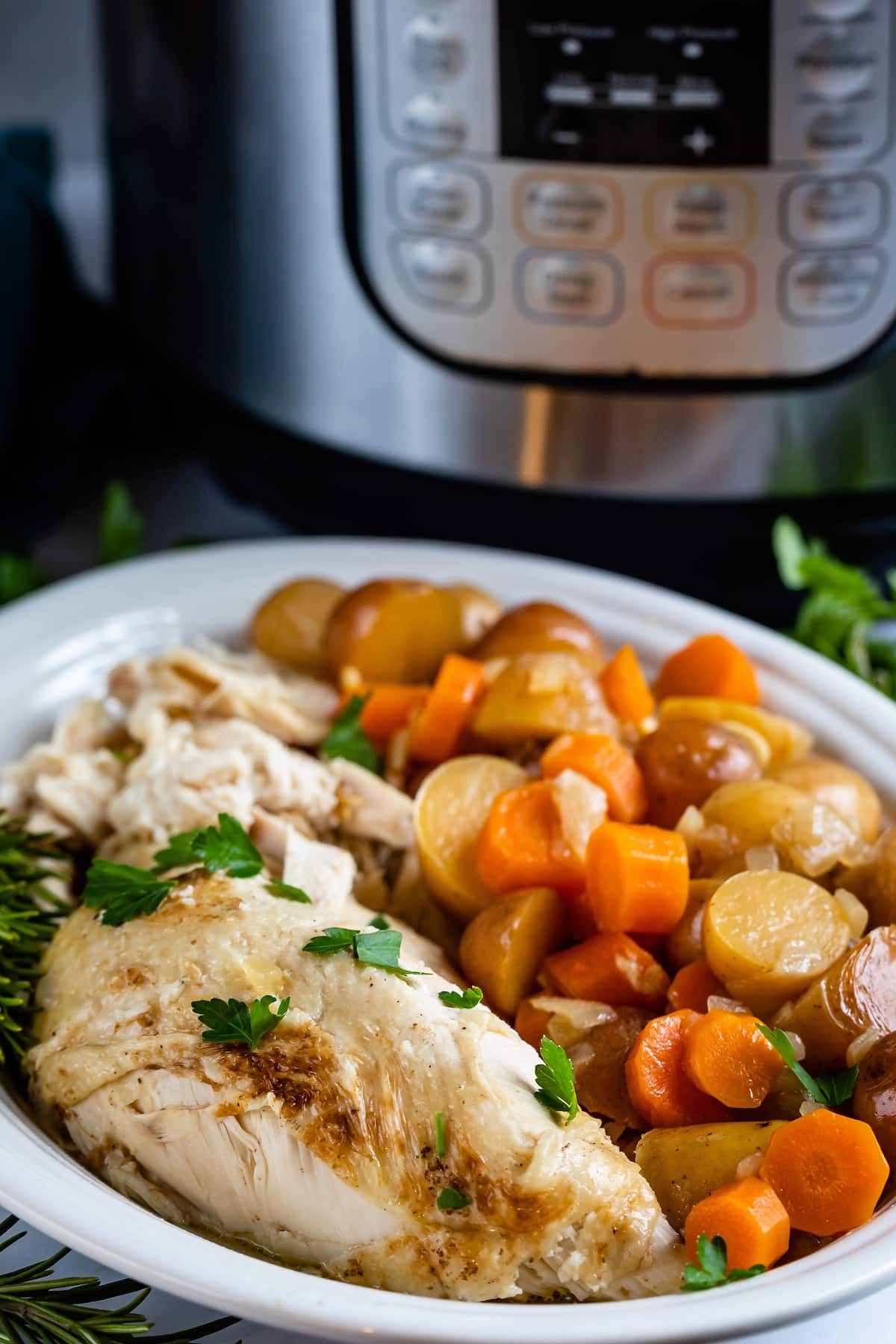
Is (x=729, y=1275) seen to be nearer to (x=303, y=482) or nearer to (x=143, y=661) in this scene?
(x=143, y=661)

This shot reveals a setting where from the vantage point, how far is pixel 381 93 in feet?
3.87

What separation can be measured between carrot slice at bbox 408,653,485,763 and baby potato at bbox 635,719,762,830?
5.6 inches

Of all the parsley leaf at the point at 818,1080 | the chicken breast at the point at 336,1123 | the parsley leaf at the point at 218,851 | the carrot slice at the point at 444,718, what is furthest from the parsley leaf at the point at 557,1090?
the carrot slice at the point at 444,718

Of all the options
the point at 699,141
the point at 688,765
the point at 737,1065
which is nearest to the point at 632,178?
the point at 699,141

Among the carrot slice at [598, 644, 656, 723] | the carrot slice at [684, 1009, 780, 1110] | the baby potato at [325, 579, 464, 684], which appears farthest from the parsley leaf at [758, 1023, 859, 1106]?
the baby potato at [325, 579, 464, 684]

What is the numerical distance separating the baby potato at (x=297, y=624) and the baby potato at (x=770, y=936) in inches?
17.6

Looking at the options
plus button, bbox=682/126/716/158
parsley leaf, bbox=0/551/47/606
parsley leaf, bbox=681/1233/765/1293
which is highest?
plus button, bbox=682/126/716/158

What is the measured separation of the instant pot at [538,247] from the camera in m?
1.11

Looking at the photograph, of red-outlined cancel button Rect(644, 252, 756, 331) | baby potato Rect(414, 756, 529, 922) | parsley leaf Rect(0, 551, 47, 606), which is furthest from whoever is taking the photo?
parsley leaf Rect(0, 551, 47, 606)

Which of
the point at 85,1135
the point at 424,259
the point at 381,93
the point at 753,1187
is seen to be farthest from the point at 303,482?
the point at 753,1187

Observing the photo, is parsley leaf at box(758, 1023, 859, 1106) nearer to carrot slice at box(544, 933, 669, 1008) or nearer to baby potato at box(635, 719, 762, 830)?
carrot slice at box(544, 933, 669, 1008)

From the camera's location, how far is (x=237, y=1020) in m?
0.75

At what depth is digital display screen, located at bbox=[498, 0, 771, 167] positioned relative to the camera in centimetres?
108

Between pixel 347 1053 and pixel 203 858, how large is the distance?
181mm
